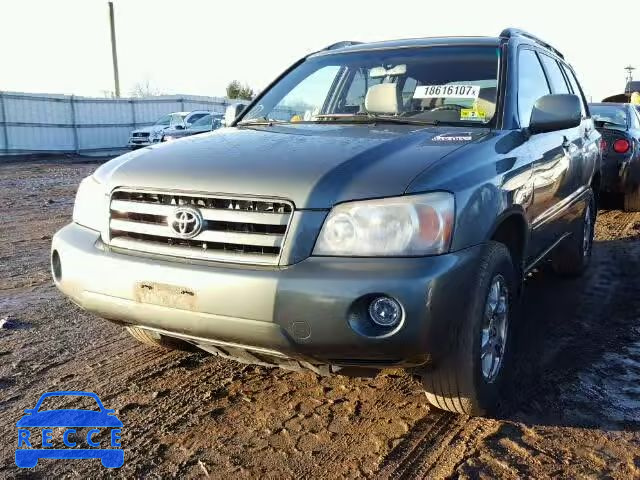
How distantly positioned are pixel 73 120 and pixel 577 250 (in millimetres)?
24865

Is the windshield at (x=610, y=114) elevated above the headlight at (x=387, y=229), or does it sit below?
above

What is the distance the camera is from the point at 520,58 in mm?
3854

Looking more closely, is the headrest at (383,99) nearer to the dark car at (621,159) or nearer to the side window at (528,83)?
the side window at (528,83)

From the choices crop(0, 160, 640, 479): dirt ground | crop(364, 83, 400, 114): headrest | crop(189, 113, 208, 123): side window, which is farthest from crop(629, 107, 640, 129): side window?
crop(189, 113, 208, 123): side window

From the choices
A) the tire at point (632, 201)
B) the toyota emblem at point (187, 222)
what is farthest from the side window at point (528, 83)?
the tire at point (632, 201)

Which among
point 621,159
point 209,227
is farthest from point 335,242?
point 621,159

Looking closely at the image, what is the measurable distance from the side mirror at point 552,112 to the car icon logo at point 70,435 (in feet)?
8.78

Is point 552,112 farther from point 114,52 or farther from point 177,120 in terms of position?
point 114,52

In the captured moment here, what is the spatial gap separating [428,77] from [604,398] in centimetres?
204

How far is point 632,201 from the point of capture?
8.62 metres

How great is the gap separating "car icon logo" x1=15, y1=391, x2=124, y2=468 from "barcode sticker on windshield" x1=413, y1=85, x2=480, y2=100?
2.41 metres

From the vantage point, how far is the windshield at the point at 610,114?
870 cm

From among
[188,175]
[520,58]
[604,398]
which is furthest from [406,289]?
[520,58]

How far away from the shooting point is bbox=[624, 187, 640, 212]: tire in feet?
27.9
